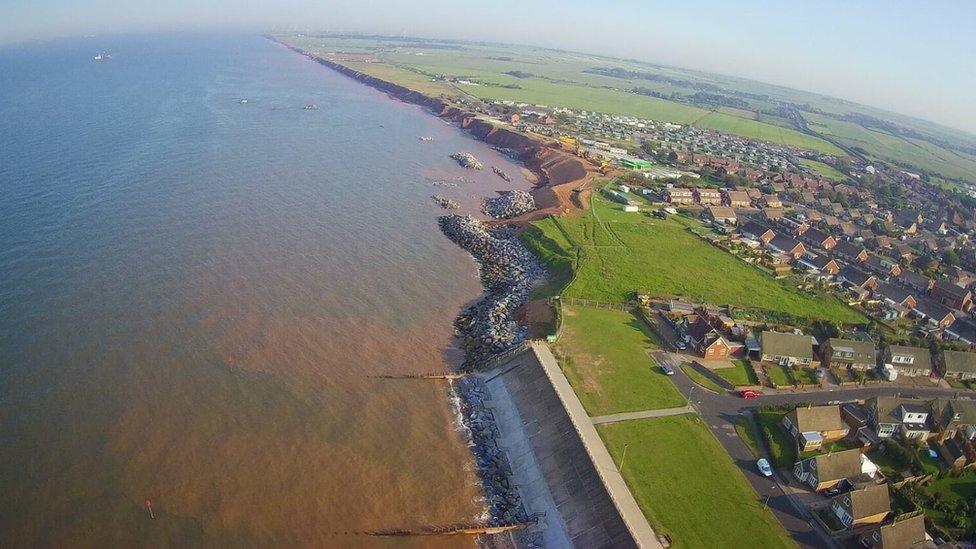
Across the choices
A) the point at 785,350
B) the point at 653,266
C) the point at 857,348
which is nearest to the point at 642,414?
the point at 785,350

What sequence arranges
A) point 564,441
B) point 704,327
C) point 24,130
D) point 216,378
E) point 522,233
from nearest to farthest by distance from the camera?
point 564,441, point 216,378, point 704,327, point 522,233, point 24,130

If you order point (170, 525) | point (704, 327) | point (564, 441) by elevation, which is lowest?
point (170, 525)

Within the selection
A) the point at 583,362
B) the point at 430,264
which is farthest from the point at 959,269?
the point at 430,264

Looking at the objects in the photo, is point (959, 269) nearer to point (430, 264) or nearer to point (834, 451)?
point (834, 451)

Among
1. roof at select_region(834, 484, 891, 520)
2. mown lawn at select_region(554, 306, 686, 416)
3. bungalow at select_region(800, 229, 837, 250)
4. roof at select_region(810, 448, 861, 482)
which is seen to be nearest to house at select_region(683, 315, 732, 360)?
mown lawn at select_region(554, 306, 686, 416)

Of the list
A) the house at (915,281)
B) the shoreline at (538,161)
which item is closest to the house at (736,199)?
the shoreline at (538,161)

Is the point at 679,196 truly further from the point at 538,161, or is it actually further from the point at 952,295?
the point at 952,295
